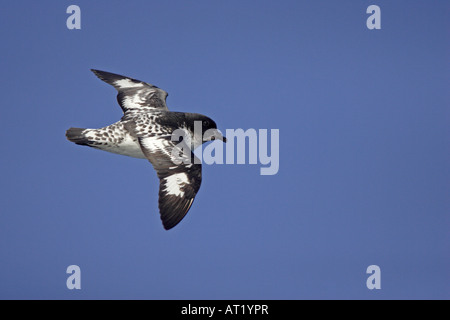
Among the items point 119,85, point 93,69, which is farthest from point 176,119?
point 93,69

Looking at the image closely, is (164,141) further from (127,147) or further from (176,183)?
(176,183)

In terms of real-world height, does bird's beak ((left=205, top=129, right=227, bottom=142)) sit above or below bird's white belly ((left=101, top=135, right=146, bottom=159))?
above

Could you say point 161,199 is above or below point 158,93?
below

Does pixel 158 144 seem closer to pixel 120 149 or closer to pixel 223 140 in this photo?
pixel 120 149

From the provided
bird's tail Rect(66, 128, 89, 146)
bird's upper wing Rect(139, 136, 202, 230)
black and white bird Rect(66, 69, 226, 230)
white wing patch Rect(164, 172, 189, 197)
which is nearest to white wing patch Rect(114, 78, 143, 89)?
black and white bird Rect(66, 69, 226, 230)

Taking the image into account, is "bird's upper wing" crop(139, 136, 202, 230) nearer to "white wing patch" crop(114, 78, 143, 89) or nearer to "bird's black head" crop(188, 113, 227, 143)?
"bird's black head" crop(188, 113, 227, 143)

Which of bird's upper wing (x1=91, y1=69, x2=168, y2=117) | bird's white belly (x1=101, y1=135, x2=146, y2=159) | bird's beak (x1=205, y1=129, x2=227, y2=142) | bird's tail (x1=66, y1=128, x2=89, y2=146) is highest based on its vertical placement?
bird's upper wing (x1=91, y1=69, x2=168, y2=117)
